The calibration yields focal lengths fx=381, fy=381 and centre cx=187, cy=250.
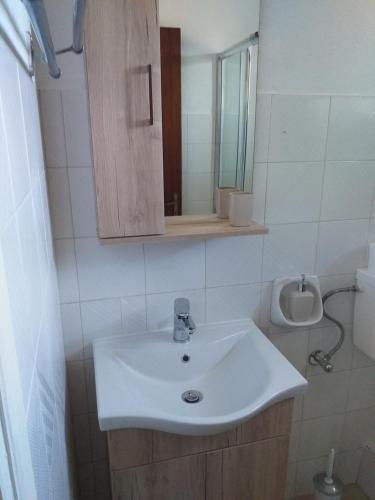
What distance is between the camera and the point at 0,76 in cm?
52

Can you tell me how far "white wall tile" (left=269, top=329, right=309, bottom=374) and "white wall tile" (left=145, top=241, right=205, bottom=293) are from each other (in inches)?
17.3

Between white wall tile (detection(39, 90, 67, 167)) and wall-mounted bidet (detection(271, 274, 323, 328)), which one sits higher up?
white wall tile (detection(39, 90, 67, 167))

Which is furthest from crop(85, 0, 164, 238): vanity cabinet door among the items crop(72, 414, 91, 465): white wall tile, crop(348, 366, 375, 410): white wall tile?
crop(348, 366, 375, 410): white wall tile

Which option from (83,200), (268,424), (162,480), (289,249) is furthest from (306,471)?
(83,200)

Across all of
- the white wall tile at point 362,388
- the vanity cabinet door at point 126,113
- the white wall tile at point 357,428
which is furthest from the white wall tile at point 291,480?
the vanity cabinet door at point 126,113

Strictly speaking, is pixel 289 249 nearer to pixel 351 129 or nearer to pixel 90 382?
pixel 351 129

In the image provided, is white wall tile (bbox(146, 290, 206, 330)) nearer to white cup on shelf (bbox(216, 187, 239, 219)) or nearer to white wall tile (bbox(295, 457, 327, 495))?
white cup on shelf (bbox(216, 187, 239, 219))

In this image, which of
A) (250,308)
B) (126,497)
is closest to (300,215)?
(250,308)

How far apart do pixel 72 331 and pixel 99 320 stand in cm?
10

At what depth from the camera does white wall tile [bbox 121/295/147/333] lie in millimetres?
1341

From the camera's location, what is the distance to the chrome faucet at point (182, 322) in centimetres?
126

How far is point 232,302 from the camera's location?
1.45 m

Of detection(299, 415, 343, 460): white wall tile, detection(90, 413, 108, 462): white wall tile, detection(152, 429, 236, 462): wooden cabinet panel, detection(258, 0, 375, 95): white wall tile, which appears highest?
detection(258, 0, 375, 95): white wall tile

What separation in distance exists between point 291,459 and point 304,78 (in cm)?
161
